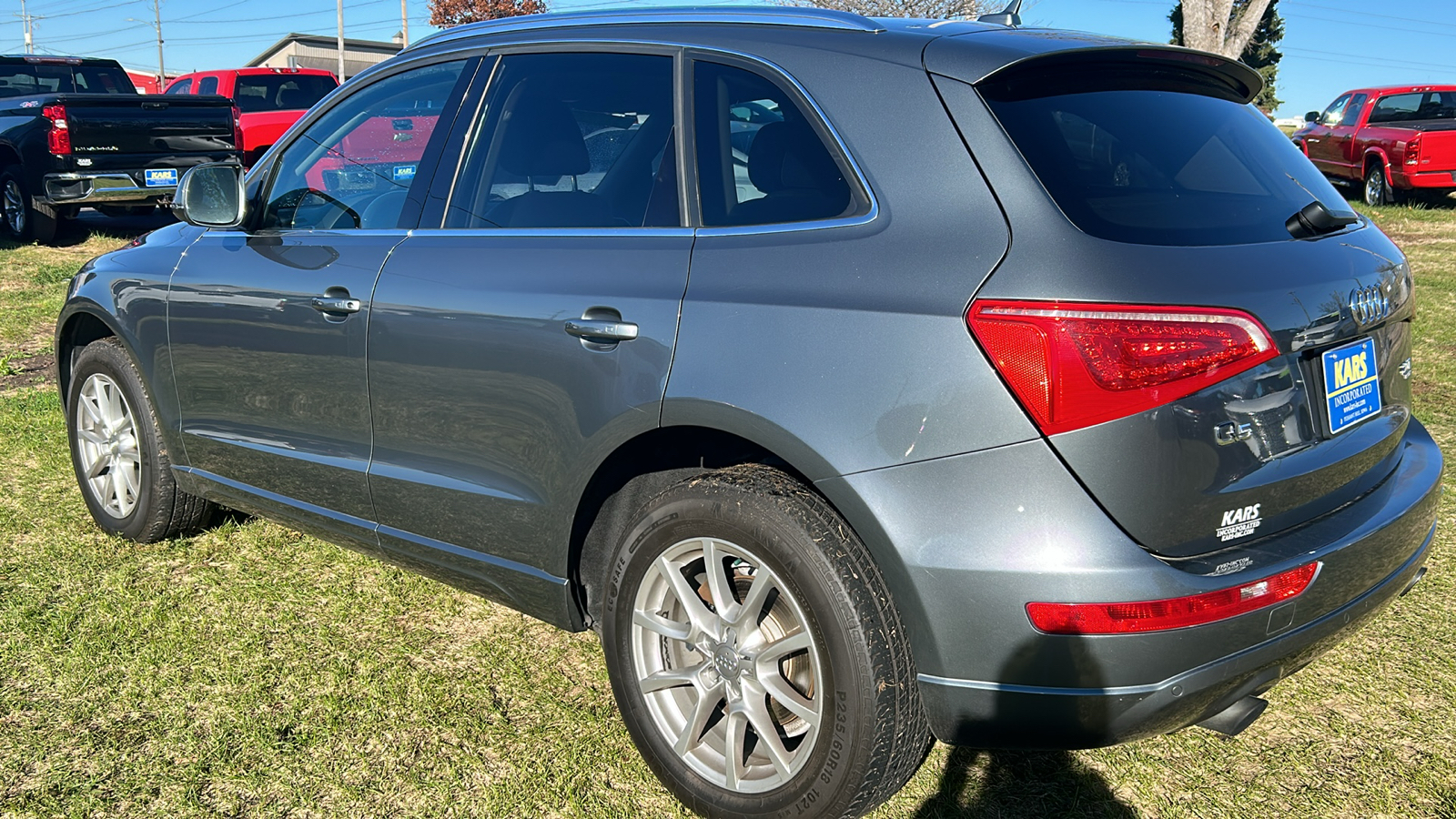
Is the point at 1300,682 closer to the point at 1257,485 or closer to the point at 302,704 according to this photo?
the point at 1257,485

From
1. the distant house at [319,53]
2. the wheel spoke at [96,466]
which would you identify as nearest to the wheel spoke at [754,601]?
the wheel spoke at [96,466]

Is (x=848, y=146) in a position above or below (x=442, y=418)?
above

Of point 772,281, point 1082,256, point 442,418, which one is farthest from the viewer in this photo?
point 442,418

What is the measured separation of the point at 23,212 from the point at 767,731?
1271 centimetres

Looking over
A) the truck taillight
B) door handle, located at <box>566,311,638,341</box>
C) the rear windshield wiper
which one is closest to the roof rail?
door handle, located at <box>566,311,638,341</box>

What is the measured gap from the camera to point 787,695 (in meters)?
2.42

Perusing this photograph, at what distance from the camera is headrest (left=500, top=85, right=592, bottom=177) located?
2.97 m

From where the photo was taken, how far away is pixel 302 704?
3.10 meters

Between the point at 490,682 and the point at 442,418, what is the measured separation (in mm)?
790

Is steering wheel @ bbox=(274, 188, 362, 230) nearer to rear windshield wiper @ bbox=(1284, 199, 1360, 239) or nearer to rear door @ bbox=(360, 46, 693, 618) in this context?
rear door @ bbox=(360, 46, 693, 618)

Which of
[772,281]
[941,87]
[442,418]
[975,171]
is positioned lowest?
[442,418]

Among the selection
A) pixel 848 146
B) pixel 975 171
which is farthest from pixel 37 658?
pixel 975 171

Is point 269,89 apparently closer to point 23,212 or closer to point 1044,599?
A: point 23,212

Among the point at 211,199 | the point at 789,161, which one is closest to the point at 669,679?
the point at 789,161
